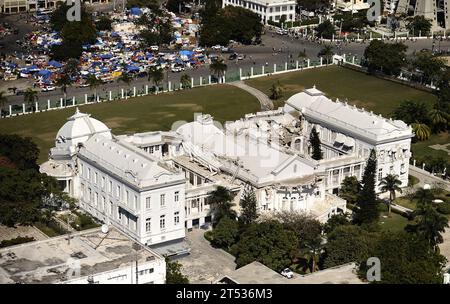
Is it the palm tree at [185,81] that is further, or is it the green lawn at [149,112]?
the palm tree at [185,81]

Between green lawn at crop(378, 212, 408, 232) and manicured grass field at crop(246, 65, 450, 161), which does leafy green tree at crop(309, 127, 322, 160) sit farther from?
manicured grass field at crop(246, 65, 450, 161)

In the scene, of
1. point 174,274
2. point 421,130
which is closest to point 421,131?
point 421,130

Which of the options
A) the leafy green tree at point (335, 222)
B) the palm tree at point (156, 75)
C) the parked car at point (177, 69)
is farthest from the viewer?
the parked car at point (177, 69)

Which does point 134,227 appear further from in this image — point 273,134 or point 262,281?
point 273,134

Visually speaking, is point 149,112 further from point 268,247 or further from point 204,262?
point 268,247

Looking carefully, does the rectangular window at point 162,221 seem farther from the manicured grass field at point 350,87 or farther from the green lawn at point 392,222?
the manicured grass field at point 350,87

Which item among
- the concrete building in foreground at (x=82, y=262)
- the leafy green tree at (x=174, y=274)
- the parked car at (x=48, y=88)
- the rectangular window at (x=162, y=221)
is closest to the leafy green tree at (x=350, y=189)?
the rectangular window at (x=162, y=221)

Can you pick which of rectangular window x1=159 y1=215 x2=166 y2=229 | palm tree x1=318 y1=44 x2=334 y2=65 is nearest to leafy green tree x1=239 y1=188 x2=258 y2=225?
rectangular window x1=159 y1=215 x2=166 y2=229

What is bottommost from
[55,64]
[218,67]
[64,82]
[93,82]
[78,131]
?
[55,64]
